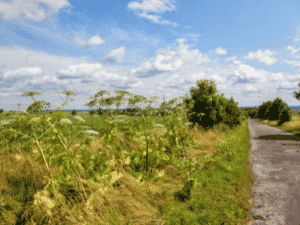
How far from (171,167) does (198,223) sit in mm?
1852

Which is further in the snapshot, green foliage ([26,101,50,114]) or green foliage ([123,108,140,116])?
green foliage ([123,108,140,116])

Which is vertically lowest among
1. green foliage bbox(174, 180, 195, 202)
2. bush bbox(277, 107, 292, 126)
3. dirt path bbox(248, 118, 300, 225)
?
dirt path bbox(248, 118, 300, 225)

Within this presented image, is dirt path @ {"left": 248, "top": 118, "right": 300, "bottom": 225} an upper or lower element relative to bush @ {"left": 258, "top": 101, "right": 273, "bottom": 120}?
lower

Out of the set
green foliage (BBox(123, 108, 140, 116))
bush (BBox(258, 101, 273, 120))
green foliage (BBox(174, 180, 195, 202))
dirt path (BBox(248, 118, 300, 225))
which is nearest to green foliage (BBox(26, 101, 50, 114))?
green foliage (BBox(123, 108, 140, 116))

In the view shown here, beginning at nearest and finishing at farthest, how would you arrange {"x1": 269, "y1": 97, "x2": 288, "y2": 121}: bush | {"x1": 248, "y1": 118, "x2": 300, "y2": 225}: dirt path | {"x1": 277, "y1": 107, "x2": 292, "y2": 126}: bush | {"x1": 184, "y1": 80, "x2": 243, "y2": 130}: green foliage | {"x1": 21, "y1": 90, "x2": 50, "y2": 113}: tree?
{"x1": 21, "y1": 90, "x2": 50, "y2": 113}: tree
{"x1": 248, "y1": 118, "x2": 300, "y2": 225}: dirt path
{"x1": 184, "y1": 80, "x2": 243, "y2": 130}: green foliage
{"x1": 277, "y1": 107, "x2": 292, "y2": 126}: bush
{"x1": 269, "y1": 97, "x2": 288, "y2": 121}: bush

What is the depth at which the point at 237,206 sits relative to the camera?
340 cm

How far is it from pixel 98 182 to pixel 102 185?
8 cm

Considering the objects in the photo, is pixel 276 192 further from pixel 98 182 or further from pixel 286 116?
pixel 286 116

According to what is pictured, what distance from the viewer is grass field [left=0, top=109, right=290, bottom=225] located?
2.30 metres

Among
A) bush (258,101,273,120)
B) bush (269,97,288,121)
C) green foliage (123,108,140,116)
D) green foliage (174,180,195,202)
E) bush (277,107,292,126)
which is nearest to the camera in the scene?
green foliage (123,108,140,116)

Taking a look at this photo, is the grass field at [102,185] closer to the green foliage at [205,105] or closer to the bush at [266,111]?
the green foliage at [205,105]

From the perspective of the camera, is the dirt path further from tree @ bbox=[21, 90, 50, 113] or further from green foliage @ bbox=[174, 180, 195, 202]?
tree @ bbox=[21, 90, 50, 113]

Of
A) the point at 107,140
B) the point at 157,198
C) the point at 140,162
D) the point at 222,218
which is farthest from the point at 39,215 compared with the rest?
the point at 222,218

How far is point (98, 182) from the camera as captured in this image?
2.47 m
